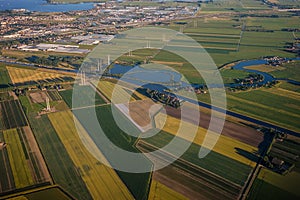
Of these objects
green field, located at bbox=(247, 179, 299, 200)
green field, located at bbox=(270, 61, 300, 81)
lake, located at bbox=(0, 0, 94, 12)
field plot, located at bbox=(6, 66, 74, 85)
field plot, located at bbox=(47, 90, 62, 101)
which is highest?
lake, located at bbox=(0, 0, 94, 12)

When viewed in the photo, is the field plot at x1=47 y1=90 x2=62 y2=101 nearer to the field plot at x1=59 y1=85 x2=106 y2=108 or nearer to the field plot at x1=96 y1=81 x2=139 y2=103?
the field plot at x1=59 y1=85 x2=106 y2=108

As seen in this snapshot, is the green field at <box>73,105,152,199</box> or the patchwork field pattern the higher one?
the patchwork field pattern

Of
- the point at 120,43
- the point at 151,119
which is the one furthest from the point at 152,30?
the point at 151,119

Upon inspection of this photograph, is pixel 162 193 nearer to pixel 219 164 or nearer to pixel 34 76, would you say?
pixel 219 164

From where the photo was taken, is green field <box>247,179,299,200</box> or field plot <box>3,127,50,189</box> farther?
field plot <box>3,127,50,189</box>

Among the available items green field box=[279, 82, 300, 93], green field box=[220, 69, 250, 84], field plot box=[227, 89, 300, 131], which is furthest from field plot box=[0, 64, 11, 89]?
green field box=[279, 82, 300, 93]

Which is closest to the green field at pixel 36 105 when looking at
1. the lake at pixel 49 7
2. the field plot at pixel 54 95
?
the field plot at pixel 54 95

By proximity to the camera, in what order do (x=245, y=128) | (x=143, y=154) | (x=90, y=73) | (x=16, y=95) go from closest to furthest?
(x=143, y=154)
(x=245, y=128)
(x=16, y=95)
(x=90, y=73)

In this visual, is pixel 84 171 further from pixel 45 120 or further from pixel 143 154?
pixel 45 120
